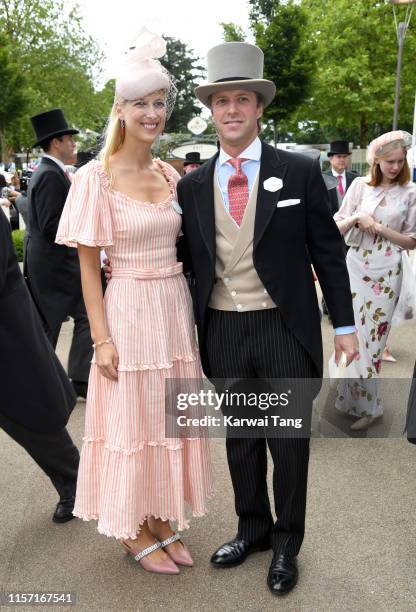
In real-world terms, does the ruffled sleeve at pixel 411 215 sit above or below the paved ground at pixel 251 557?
above

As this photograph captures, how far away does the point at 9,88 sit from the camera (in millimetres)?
28719

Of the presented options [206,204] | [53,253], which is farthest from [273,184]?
[53,253]

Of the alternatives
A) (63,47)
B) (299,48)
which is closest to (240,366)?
(299,48)

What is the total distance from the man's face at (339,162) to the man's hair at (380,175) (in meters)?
3.70

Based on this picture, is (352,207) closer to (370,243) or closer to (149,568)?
(370,243)

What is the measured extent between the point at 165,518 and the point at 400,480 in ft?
5.05

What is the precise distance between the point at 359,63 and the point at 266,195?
28518 mm

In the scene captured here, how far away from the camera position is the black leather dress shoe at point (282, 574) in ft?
9.15

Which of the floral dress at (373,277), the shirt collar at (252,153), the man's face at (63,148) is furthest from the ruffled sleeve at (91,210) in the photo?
the man's face at (63,148)

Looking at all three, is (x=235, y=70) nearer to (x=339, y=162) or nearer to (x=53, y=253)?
(x=53, y=253)

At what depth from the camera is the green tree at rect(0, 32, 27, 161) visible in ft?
93.7

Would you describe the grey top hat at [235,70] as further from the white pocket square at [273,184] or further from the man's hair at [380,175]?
the man's hair at [380,175]

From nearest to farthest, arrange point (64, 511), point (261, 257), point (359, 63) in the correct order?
point (261, 257) < point (64, 511) < point (359, 63)

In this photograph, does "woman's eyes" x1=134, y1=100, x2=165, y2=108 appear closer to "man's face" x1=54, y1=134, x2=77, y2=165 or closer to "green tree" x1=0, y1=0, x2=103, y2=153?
"man's face" x1=54, y1=134, x2=77, y2=165
